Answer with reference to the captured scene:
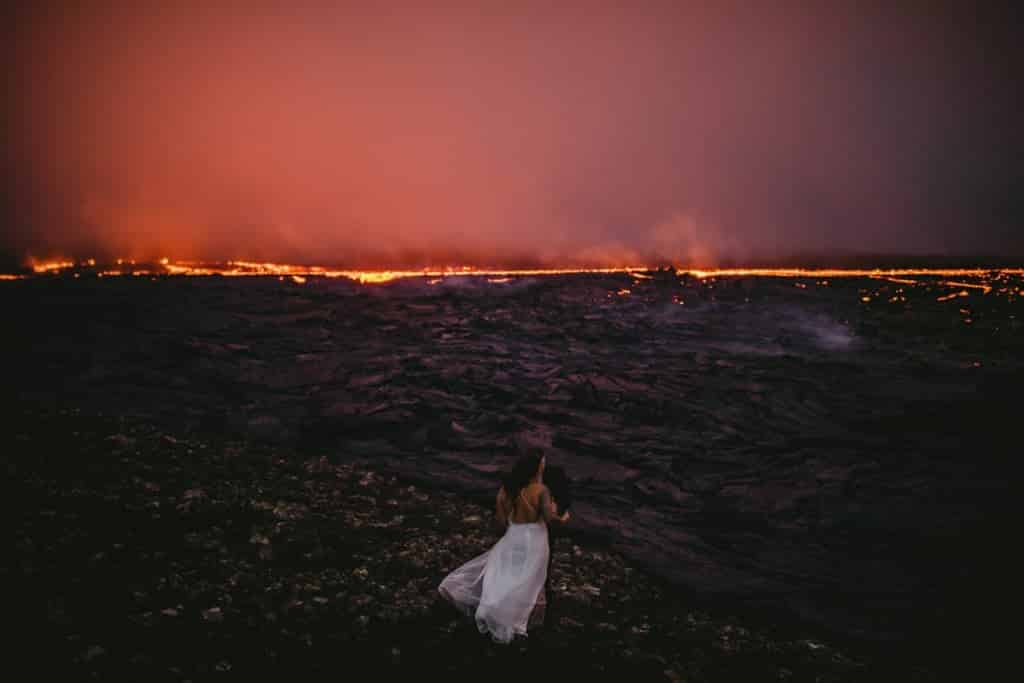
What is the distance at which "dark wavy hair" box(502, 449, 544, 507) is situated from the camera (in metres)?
9.05

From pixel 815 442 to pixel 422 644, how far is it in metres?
21.7

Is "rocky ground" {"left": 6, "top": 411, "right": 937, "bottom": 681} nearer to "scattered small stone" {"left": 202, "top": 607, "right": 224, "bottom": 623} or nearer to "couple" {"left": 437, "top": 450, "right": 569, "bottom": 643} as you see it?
"scattered small stone" {"left": 202, "top": 607, "right": 224, "bottom": 623}

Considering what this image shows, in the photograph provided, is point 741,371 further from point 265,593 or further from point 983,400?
point 265,593

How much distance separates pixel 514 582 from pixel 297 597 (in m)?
4.03

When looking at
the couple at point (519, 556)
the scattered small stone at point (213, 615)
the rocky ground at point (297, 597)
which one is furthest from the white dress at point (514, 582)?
the scattered small stone at point (213, 615)

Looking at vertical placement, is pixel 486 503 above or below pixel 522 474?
below

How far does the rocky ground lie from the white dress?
48 centimetres

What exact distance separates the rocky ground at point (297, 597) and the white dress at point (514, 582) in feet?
1.58

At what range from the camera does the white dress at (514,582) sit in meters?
9.13

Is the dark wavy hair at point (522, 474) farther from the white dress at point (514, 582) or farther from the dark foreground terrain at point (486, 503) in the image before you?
the dark foreground terrain at point (486, 503)

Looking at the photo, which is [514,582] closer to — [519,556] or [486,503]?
[519,556]

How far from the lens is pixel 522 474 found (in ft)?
29.8

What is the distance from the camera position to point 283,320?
63.5 m

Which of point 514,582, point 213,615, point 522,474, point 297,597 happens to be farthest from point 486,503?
point 213,615
